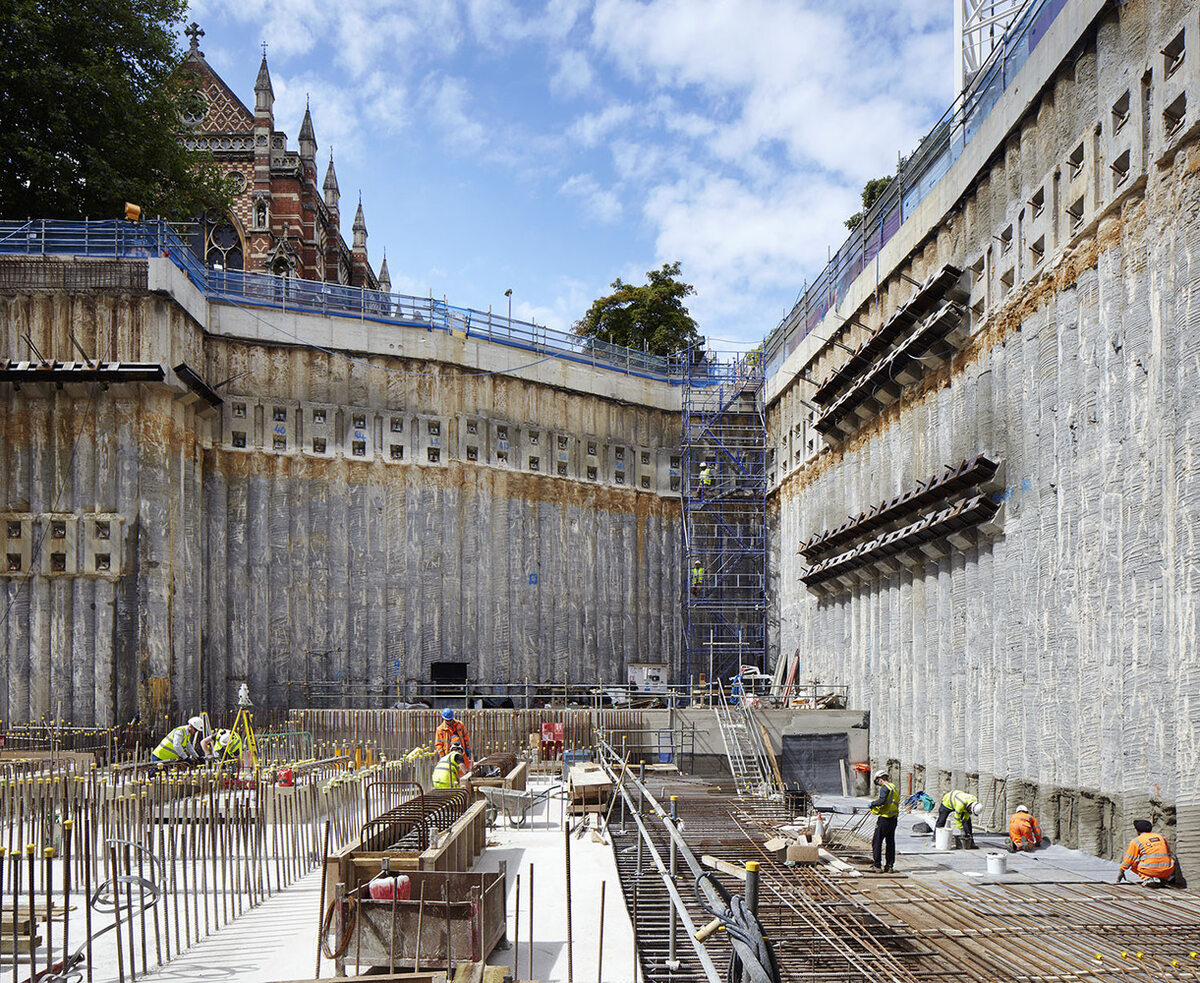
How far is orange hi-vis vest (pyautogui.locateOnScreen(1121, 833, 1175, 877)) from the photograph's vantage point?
12984mm

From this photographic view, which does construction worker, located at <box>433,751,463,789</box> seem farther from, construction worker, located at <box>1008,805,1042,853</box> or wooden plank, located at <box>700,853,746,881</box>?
construction worker, located at <box>1008,805,1042,853</box>

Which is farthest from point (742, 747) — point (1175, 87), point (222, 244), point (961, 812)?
point (222, 244)

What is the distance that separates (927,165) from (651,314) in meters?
25.9

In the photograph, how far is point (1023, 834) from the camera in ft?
53.5

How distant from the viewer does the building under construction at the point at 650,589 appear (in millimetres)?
11320

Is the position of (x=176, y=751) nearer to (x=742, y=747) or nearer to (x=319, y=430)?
(x=742, y=747)

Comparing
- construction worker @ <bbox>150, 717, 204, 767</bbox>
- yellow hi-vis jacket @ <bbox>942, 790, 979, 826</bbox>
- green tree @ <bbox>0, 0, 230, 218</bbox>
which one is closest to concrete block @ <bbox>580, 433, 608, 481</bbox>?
green tree @ <bbox>0, 0, 230, 218</bbox>

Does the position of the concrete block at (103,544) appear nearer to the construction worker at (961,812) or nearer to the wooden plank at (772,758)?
the wooden plank at (772,758)

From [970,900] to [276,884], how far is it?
26.5 ft

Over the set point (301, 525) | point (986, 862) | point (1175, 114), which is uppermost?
point (1175, 114)

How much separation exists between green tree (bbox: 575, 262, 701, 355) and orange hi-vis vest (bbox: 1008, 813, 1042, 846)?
32.6 meters

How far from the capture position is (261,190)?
5447 centimetres

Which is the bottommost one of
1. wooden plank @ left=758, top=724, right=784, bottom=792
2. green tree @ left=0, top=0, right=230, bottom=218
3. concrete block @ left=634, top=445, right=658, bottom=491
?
wooden plank @ left=758, top=724, right=784, bottom=792

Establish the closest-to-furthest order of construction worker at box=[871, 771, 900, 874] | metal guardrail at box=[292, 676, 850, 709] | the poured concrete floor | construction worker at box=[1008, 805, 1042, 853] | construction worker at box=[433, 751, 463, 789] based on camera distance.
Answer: the poured concrete floor
construction worker at box=[871, 771, 900, 874]
construction worker at box=[1008, 805, 1042, 853]
construction worker at box=[433, 751, 463, 789]
metal guardrail at box=[292, 676, 850, 709]
